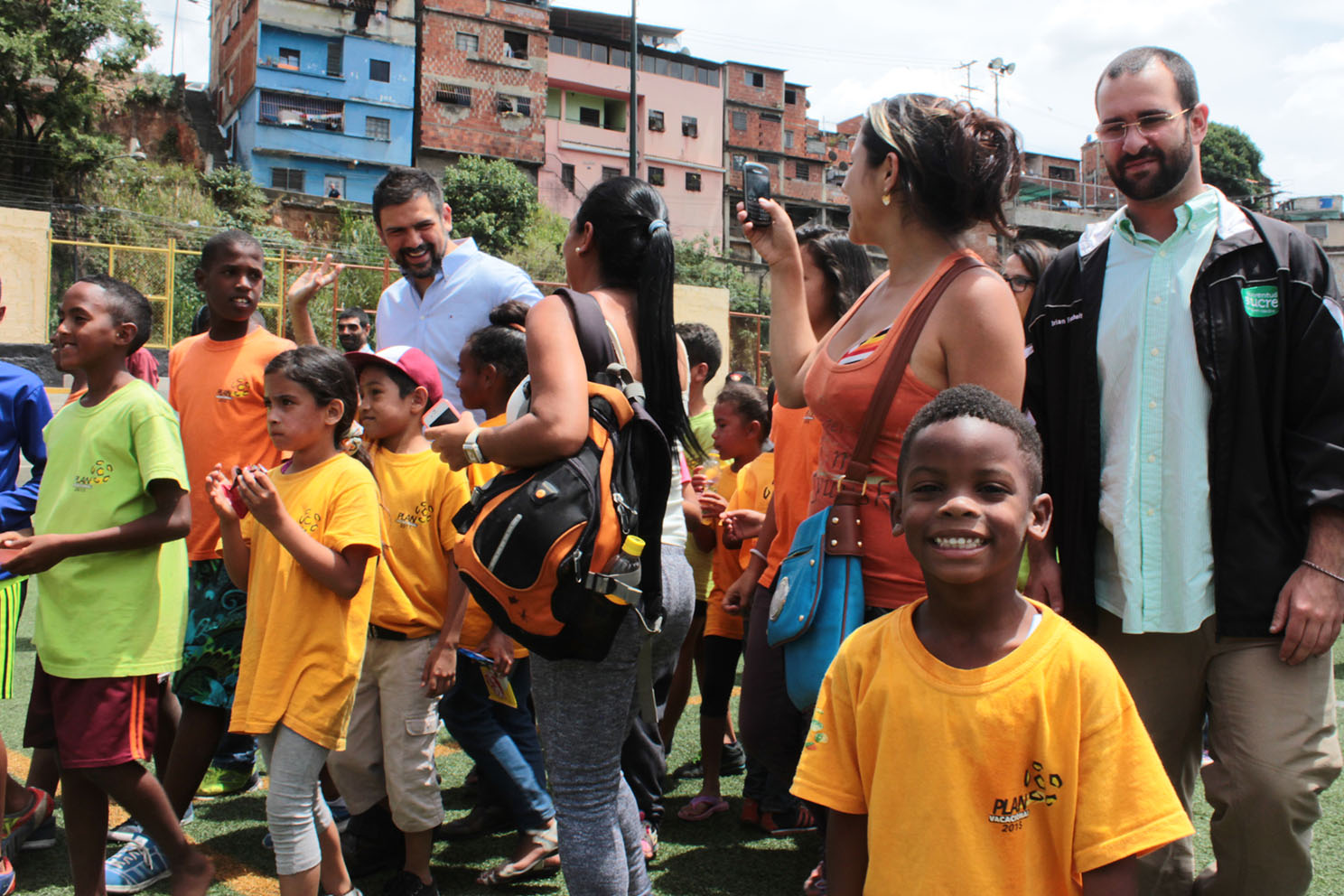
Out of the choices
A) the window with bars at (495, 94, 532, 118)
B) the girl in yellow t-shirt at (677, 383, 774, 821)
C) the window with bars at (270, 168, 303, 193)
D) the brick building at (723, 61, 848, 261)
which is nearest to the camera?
the girl in yellow t-shirt at (677, 383, 774, 821)

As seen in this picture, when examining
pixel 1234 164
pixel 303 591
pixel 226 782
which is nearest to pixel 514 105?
pixel 1234 164

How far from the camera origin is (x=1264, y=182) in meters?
60.9

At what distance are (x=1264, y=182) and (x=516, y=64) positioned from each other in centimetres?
4356

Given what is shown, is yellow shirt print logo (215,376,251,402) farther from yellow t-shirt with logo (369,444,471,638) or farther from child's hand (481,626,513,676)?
child's hand (481,626,513,676)

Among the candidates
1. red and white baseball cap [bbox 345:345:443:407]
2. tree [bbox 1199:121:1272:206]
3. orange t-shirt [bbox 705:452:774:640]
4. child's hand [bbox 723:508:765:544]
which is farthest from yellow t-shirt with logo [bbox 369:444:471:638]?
tree [bbox 1199:121:1272:206]

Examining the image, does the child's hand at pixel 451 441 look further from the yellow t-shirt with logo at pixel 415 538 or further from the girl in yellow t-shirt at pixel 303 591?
the yellow t-shirt with logo at pixel 415 538

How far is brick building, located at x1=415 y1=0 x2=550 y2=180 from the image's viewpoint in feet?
144

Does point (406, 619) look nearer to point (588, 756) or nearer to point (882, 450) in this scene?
point (588, 756)

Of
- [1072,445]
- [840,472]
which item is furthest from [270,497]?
[1072,445]

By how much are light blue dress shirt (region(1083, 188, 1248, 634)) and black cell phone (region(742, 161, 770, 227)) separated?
35.0 inches

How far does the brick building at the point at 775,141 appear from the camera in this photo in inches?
2133

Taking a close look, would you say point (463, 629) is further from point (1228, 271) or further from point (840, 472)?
point (1228, 271)

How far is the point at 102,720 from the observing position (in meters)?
2.98

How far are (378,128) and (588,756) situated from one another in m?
43.7
